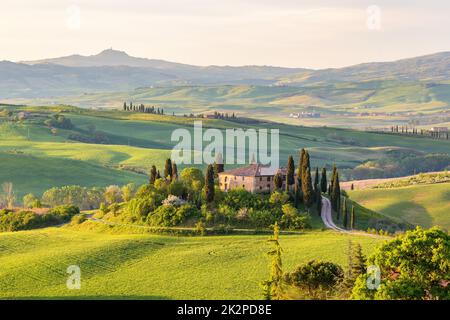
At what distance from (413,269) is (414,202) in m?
95.9

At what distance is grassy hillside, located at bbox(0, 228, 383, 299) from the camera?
6612 cm

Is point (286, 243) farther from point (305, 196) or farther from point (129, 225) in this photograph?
point (129, 225)

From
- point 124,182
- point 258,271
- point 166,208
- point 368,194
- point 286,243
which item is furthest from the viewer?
point 124,182

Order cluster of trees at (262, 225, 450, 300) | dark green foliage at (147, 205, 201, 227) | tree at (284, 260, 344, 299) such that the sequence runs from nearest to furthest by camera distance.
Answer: cluster of trees at (262, 225, 450, 300), tree at (284, 260, 344, 299), dark green foliage at (147, 205, 201, 227)

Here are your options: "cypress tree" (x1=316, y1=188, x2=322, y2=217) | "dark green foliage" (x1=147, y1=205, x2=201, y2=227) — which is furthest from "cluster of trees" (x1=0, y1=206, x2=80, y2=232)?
"cypress tree" (x1=316, y1=188, x2=322, y2=217)

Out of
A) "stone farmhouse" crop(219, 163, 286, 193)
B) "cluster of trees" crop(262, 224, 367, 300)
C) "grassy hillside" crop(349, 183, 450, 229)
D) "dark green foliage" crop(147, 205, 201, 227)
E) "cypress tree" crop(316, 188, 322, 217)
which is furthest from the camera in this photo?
"grassy hillside" crop(349, 183, 450, 229)

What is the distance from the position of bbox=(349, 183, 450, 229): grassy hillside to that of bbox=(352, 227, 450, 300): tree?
77.1 meters

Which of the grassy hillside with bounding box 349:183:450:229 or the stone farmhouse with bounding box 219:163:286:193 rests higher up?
the stone farmhouse with bounding box 219:163:286:193

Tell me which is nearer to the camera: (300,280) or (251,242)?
(300,280)

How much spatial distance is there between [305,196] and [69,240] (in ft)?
112

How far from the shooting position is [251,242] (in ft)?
286

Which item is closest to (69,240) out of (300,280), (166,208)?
(166,208)

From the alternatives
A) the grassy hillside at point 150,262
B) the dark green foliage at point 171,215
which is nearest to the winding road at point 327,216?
the grassy hillside at point 150,262

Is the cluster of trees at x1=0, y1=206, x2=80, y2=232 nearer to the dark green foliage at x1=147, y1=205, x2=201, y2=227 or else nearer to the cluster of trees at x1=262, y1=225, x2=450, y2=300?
the dark green foliage at x1=147, y1=205, x2=201, y2=227
